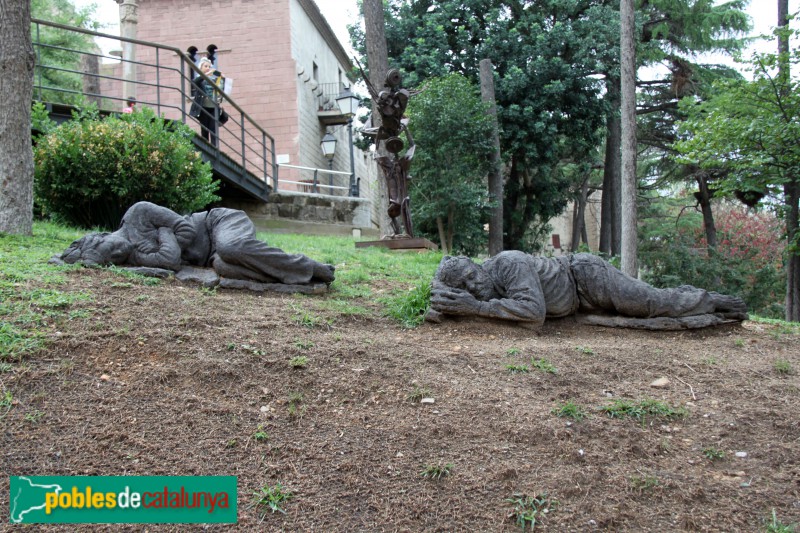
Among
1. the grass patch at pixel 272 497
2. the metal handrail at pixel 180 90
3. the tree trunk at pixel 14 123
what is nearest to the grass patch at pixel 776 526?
the grass patch at pixel 272 497

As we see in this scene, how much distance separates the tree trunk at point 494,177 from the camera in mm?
15508

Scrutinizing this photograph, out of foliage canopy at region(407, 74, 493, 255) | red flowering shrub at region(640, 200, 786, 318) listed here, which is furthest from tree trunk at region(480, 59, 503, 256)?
red flowering shrub at region(640, 200, 786, 318)

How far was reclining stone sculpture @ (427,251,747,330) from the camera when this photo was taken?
19.0 feet

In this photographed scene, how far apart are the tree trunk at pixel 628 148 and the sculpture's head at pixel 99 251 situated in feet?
25.6

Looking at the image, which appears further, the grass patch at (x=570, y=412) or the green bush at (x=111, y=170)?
the green bush at (x=111, y=170)

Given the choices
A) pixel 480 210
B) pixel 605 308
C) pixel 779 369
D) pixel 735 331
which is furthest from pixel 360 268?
pixel 480 210

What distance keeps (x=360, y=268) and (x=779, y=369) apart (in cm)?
483

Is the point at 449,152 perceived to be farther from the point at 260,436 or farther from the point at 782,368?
the point at 260,436

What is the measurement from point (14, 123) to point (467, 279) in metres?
5.24

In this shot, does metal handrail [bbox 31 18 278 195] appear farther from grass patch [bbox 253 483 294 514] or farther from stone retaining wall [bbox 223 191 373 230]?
grass patch [bbox 253 483 294 514]

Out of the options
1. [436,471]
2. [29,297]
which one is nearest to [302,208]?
[29,297]

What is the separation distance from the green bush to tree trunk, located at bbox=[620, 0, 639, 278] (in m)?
6.67

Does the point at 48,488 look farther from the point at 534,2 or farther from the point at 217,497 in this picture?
the point at 534,2

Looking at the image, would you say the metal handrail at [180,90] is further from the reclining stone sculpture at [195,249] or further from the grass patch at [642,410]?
the grass patch at [642,410]
